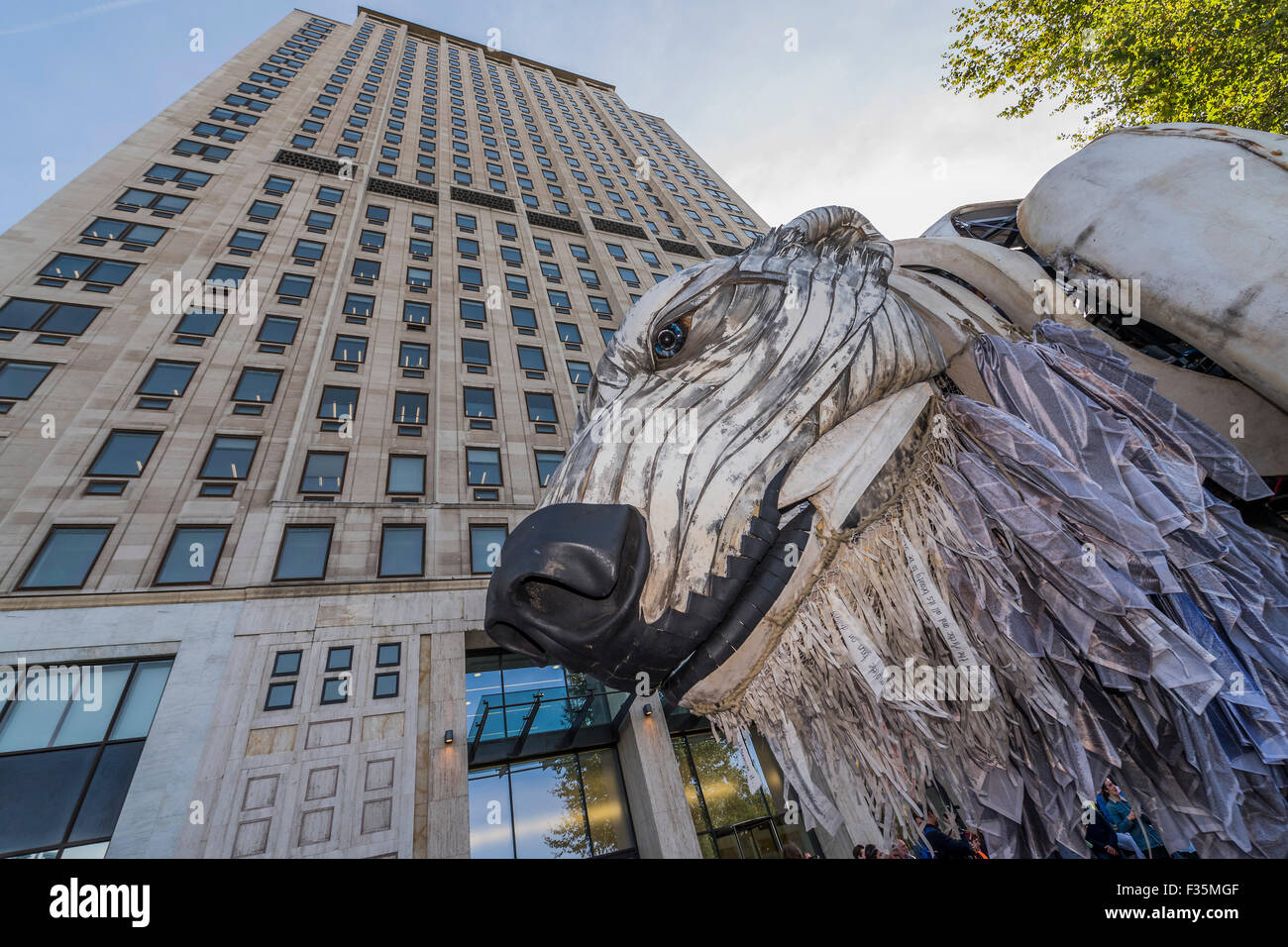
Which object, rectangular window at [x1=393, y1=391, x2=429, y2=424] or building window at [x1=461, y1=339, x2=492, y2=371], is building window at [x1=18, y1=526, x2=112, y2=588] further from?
building window at [x1=461, y1=339, x2=492, y2=371]

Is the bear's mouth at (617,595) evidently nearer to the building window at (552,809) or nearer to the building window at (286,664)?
the building window at (286,664)

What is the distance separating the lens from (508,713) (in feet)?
43.6

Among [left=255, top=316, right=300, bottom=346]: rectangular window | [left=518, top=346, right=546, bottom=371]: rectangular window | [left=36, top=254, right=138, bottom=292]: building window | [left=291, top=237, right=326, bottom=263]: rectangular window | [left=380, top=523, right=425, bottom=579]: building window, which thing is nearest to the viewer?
[left=380, top=523, right=425, bottom=579]: building window

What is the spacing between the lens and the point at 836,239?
1.87m

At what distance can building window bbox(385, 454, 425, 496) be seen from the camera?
1554cm

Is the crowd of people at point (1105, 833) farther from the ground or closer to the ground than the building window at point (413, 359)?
farther from the ground

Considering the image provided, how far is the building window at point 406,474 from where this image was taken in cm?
1554

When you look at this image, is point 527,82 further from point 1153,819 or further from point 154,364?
point 1153,819

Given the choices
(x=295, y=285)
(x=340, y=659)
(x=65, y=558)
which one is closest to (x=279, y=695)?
(x=340, y=659)

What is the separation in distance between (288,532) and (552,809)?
30.4 feet

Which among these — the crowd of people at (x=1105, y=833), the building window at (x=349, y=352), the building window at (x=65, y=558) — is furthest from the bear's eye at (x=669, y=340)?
the building window at (x=349, y=352)

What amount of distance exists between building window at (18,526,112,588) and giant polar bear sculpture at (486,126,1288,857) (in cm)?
1562

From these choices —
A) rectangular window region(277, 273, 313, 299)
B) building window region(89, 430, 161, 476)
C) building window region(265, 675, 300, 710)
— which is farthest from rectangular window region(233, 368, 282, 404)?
building window region(265, 675, 300, 710)
